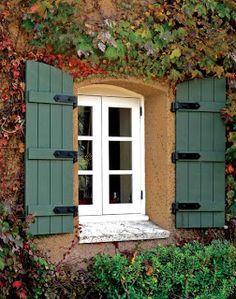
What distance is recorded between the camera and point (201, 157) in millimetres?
5586

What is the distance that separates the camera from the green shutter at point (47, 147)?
4969mm

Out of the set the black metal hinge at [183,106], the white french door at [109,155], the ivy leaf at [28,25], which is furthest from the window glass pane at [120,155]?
the ivy leaf at [28,25]

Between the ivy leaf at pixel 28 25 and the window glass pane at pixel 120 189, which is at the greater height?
the ivy leaf at pixel 28 25

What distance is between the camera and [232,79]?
5707 millimetres

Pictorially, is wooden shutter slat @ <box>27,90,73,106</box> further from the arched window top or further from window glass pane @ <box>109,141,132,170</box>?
window glass pane @ <box>109,141,132,170</box>

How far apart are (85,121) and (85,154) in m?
0.34

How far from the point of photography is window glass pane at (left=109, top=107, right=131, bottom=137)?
575 cm

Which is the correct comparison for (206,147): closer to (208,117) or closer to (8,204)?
(208,117)

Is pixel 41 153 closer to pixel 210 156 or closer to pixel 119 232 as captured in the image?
pixel 119 232

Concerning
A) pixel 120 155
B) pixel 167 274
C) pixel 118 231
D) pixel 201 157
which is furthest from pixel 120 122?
pixel 167 274

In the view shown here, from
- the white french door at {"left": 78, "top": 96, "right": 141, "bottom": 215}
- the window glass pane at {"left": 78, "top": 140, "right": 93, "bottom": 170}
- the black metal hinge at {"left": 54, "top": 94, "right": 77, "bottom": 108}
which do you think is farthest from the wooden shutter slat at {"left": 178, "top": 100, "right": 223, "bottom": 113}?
the black metal hinge at {"left": 54, "top": 94, "right": 77, "bottom": 108}

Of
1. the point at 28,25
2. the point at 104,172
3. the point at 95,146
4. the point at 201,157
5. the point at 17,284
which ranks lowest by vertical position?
the point at 17,284

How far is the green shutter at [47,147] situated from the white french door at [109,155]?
1.59 ft

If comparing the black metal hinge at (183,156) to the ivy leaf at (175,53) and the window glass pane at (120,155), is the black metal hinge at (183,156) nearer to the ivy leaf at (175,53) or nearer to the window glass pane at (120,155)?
the window glass pane at (120,155)
